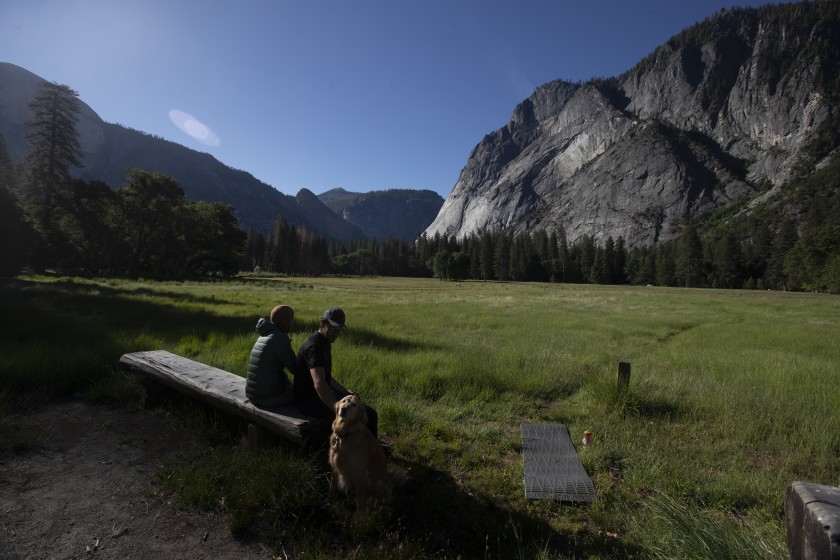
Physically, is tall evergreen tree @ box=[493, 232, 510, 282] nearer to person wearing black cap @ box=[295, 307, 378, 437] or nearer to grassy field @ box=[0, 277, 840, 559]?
grassy field @ box=[0, 277, 840, 559]

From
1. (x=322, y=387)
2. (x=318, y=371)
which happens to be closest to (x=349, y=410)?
(x=322, y=387)

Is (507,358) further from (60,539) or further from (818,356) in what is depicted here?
(818,356)

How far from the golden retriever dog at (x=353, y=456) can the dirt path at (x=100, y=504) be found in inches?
31.0

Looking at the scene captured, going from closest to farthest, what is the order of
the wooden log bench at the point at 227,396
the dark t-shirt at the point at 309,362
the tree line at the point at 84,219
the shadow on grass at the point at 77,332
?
the wooden log bench at the point at 227,396
the dark t-shirt at the point at 309,362
the shadow on grass at the point at 77,332
the tree line at the point at 84,219

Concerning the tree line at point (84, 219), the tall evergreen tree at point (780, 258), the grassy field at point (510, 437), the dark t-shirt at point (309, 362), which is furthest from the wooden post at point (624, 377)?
the tall evergreen tree at point (780, 258)

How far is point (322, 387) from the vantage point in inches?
146

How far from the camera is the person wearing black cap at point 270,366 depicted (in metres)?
3.97

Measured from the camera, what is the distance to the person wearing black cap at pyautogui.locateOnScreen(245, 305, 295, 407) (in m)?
3.97

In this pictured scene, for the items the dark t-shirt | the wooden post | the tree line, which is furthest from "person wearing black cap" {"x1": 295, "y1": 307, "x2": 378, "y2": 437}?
the tree line

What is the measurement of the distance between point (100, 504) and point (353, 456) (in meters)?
2.41

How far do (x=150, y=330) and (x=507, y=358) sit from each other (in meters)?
9.93

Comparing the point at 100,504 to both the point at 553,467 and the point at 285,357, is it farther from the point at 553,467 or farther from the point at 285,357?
the point at 553,467

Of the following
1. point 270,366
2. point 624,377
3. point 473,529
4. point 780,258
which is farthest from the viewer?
point 780,258

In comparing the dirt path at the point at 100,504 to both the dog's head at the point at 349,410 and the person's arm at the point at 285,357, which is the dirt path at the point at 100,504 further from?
the person's arm at the point at 285,357
